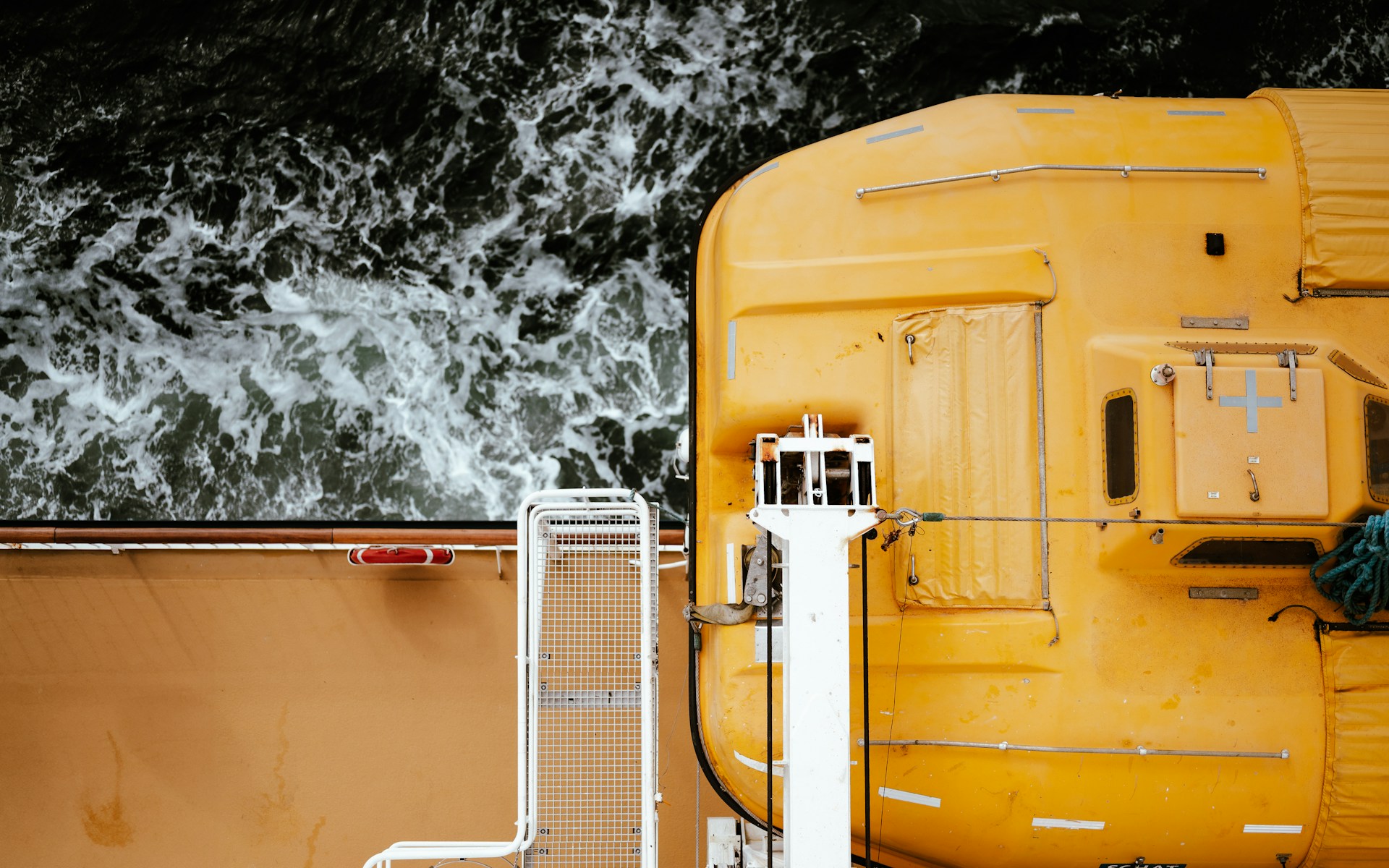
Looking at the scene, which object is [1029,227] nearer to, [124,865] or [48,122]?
[124,865]

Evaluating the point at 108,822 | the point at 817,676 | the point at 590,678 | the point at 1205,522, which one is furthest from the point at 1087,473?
the point at 108,822

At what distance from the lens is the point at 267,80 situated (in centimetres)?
717

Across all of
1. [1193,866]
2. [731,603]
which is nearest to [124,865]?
[731,603]

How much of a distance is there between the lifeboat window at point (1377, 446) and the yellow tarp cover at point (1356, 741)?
0.53 metres

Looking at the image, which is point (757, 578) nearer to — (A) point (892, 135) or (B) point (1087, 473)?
(B) point (1087, 473)

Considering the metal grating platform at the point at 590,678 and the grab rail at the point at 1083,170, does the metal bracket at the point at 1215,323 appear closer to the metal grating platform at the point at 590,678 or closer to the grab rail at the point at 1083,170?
the grab rail at the point at 1083,170

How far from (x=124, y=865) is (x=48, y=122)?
5577mm

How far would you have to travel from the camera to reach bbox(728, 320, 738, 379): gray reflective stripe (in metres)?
3.53

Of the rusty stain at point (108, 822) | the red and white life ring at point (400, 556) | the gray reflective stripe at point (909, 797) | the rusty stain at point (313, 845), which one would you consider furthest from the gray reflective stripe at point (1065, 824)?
the rusty stain at point (108, 822)

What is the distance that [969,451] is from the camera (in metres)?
3.39

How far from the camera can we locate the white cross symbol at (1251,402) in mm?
3109

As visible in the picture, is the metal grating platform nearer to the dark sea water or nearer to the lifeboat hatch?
the lifeboat hatch

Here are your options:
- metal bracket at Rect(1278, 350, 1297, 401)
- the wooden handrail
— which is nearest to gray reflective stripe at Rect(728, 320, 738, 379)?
the wooden handrail

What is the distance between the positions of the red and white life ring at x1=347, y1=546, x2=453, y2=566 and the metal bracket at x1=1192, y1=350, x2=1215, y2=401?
346cm
